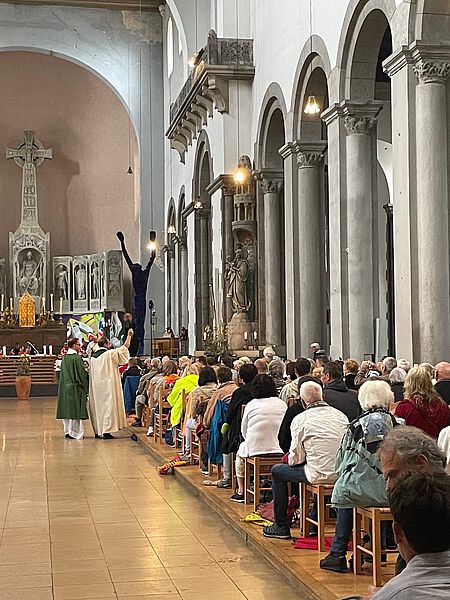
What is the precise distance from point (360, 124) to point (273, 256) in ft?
18.3

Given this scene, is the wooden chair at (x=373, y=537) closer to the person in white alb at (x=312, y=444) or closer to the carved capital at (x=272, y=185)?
the person in white alb at (x=312, y=444)

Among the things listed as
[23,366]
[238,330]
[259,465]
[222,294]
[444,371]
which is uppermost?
A: [222,294]

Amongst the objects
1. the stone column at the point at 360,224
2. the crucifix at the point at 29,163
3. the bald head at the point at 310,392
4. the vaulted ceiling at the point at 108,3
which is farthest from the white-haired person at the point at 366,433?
the crucifix at the point at 29,163

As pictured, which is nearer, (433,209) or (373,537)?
(373,537)

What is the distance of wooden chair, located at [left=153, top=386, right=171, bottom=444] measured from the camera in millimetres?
13141

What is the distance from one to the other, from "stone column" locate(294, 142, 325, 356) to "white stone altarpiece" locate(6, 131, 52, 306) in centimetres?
1646

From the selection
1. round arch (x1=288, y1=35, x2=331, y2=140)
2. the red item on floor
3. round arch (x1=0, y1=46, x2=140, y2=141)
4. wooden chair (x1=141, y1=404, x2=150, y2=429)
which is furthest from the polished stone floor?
round arch (x1=0, y1=46, x2=140, y2=141)

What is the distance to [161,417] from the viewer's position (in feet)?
42.9

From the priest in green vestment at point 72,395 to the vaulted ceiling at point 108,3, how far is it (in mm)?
18024

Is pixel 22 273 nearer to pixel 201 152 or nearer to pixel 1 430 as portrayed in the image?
pixel 201 152

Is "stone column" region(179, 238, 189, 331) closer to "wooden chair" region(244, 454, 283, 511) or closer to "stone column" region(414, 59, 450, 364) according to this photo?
"stone column" region(414, 59, 450, 364)

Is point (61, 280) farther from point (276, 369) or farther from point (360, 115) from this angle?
point (276, 369)

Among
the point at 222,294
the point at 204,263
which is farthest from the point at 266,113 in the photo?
the point at 204,263

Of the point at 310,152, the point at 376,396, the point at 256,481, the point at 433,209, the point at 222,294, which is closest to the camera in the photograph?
the point at 376,396
